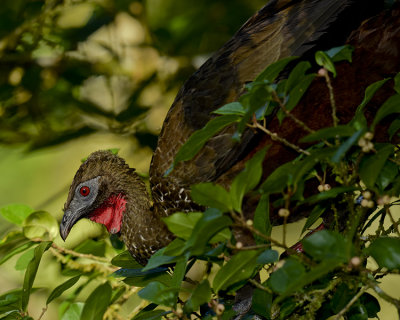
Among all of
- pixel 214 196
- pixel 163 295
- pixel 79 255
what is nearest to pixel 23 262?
pixel 79 255

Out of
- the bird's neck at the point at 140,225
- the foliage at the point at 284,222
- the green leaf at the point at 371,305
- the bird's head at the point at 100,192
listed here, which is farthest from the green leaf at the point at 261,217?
the bird's head at the point at 100,192

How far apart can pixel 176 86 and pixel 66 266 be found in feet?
1.89

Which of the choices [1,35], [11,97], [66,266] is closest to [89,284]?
[66,266]

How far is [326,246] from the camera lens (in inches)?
19.5

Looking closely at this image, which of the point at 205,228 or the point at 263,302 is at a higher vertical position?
the point at 205,228

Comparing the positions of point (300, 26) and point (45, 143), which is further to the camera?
point (45, 143)

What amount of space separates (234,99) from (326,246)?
0.67 m

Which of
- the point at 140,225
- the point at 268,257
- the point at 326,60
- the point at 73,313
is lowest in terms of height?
the point at 140,225

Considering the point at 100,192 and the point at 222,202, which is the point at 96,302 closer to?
the point at 222,202

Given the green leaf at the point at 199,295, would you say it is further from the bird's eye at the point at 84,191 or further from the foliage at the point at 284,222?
the bird's eye at the point at 84,191

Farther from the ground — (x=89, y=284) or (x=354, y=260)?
(x=354, y=260)

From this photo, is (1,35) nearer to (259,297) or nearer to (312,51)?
(312,51)

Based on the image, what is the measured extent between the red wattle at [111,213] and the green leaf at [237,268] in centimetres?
79

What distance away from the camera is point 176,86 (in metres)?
1.60
